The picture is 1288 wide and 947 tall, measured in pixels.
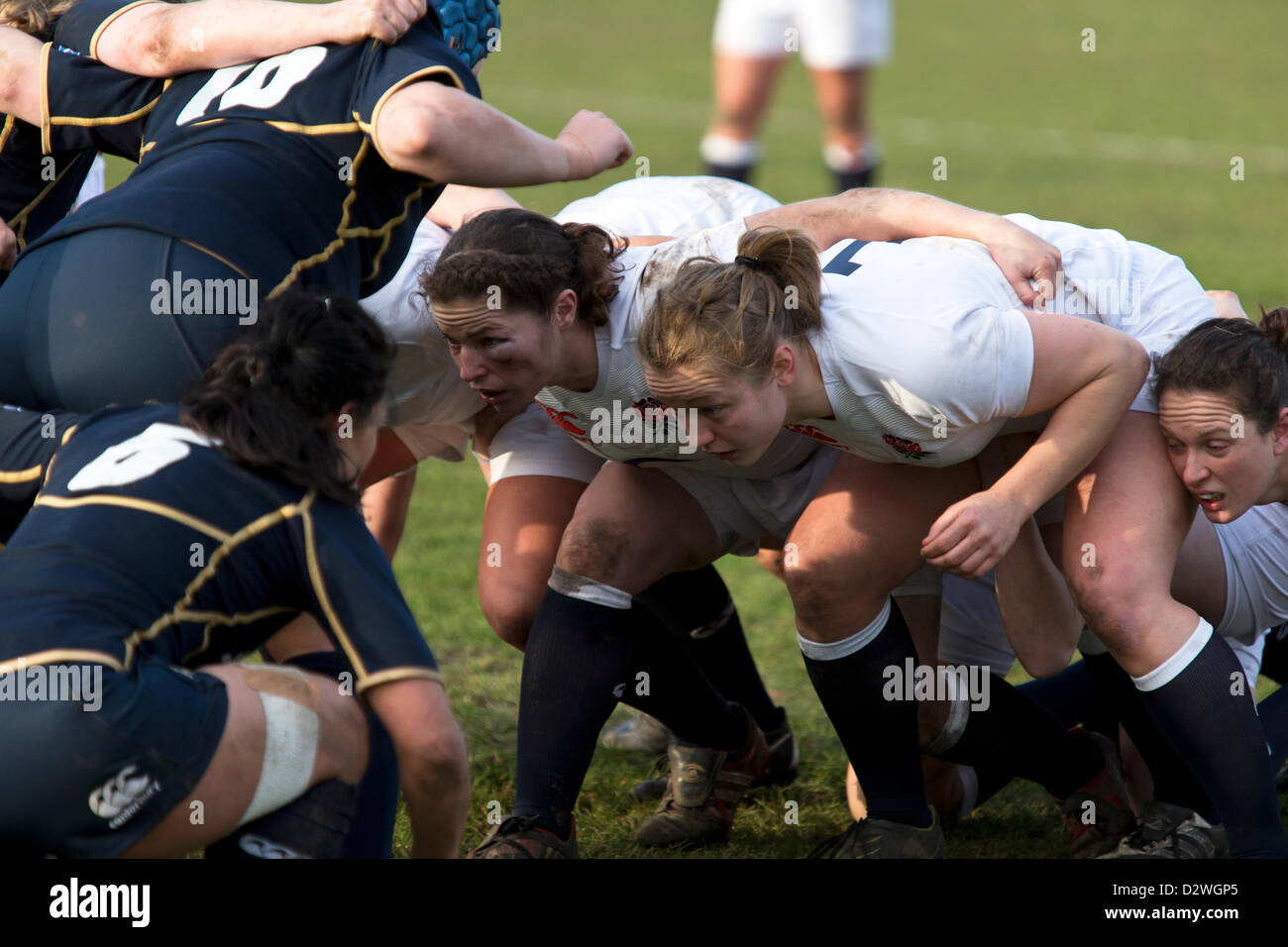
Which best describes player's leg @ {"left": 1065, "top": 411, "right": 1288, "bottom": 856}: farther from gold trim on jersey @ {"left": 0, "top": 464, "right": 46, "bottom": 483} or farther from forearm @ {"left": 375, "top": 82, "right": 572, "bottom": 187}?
gold trim on jersey @ {"left": 0, "top": 464, "right": 46, "bottom": 483}

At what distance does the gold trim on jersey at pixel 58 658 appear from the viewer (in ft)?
7.32

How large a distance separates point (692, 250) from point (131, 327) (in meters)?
1.12

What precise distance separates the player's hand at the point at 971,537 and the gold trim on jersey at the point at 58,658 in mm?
1440

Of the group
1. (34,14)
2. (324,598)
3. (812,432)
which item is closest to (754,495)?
(812,432)

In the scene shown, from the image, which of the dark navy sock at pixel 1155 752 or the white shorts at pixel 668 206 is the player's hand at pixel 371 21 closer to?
the white shorts at pixel 668 206

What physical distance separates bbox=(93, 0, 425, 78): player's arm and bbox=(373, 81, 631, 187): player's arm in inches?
8.5

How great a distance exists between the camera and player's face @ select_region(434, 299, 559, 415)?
2941mm

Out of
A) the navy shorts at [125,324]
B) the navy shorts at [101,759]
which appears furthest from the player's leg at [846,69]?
the navy shorts at [101,759]

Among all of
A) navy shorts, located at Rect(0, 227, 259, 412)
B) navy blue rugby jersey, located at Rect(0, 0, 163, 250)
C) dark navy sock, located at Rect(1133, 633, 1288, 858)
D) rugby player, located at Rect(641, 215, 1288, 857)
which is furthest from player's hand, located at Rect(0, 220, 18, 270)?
dark navy sock, located at Rect(1133, 633, 1288, 858)

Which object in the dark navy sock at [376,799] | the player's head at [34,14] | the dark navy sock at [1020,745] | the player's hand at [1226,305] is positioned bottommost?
the dark navy sock at [1020,745]

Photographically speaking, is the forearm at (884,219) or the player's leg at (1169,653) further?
the forearm at (884,219)

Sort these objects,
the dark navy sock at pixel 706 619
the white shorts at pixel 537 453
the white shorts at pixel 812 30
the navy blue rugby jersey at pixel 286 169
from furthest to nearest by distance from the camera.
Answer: the white shorts at pixel 812 30
the dark navy sock at pixel 706 619
the white shorts at pixel 537 453
the navy blue rugby jersey at pixel 286 169

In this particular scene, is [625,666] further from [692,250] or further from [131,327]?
[131,327]

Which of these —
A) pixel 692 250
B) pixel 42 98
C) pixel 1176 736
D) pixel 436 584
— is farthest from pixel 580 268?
pixel 436 584
